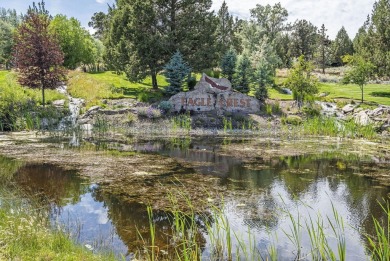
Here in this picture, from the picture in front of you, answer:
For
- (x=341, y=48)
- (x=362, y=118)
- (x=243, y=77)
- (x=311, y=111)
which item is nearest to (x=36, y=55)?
(x=243, y=77)

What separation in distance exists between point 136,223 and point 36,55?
20327mm

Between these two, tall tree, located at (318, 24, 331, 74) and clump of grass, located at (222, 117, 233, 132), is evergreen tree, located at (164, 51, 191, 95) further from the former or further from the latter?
tall tree, located at (318, 24, 331, 74)

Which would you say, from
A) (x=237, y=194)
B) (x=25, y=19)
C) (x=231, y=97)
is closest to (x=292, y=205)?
(x=237, y=194)

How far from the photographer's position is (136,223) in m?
7.01

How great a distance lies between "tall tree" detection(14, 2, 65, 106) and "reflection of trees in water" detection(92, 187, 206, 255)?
17943mm

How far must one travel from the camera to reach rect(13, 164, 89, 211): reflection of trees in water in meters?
8.34

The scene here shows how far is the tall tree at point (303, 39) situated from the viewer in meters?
73.1

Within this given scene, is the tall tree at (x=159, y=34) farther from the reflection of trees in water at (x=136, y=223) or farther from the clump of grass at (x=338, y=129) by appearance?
the reflection of trees in water at (x=136, y=223)

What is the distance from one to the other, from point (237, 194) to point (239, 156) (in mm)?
5726

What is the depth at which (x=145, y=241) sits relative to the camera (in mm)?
6145

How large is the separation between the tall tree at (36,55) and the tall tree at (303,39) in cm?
5952

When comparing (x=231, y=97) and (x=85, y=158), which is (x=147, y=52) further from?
(x=85, y=158)

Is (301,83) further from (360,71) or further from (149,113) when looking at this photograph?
(149,113)

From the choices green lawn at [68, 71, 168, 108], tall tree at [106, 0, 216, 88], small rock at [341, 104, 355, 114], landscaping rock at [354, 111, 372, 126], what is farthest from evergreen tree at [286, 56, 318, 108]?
green lawn at [68, 71, 168, 108]
